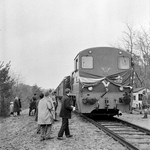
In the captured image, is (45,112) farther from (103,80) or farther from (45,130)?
(103,80)

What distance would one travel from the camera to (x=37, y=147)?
6.56 metres

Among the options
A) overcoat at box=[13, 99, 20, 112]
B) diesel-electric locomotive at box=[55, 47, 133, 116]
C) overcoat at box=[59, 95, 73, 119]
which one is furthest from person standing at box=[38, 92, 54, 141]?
overcoat at box=[13, 99, 20, 112]

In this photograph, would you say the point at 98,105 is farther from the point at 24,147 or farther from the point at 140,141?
the point at 24,147

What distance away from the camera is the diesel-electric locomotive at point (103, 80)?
11320mm

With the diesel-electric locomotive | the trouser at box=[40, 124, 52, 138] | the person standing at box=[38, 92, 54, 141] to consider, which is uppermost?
the diesel-electric locomotive

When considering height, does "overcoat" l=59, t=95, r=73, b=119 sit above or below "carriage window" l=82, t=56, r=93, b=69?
below

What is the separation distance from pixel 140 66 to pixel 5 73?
2286 centimetres

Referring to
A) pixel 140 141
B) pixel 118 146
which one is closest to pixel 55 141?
pixel 118 146

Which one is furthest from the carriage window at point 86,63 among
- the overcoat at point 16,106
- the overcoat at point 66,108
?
the overcoat at point 16,106

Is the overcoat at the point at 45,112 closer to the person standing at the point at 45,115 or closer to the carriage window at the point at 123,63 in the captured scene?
the person standing at the point at 45,115

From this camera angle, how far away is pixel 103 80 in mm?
11602

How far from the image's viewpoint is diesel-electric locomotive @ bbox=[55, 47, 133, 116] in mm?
11320

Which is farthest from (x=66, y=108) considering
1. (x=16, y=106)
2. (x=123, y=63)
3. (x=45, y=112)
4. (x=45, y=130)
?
(x=16, y=106)

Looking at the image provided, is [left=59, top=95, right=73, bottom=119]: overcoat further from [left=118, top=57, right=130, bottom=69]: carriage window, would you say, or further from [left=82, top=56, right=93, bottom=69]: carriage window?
[left=118, top=57, right=130, bottom=69]: carriage window
